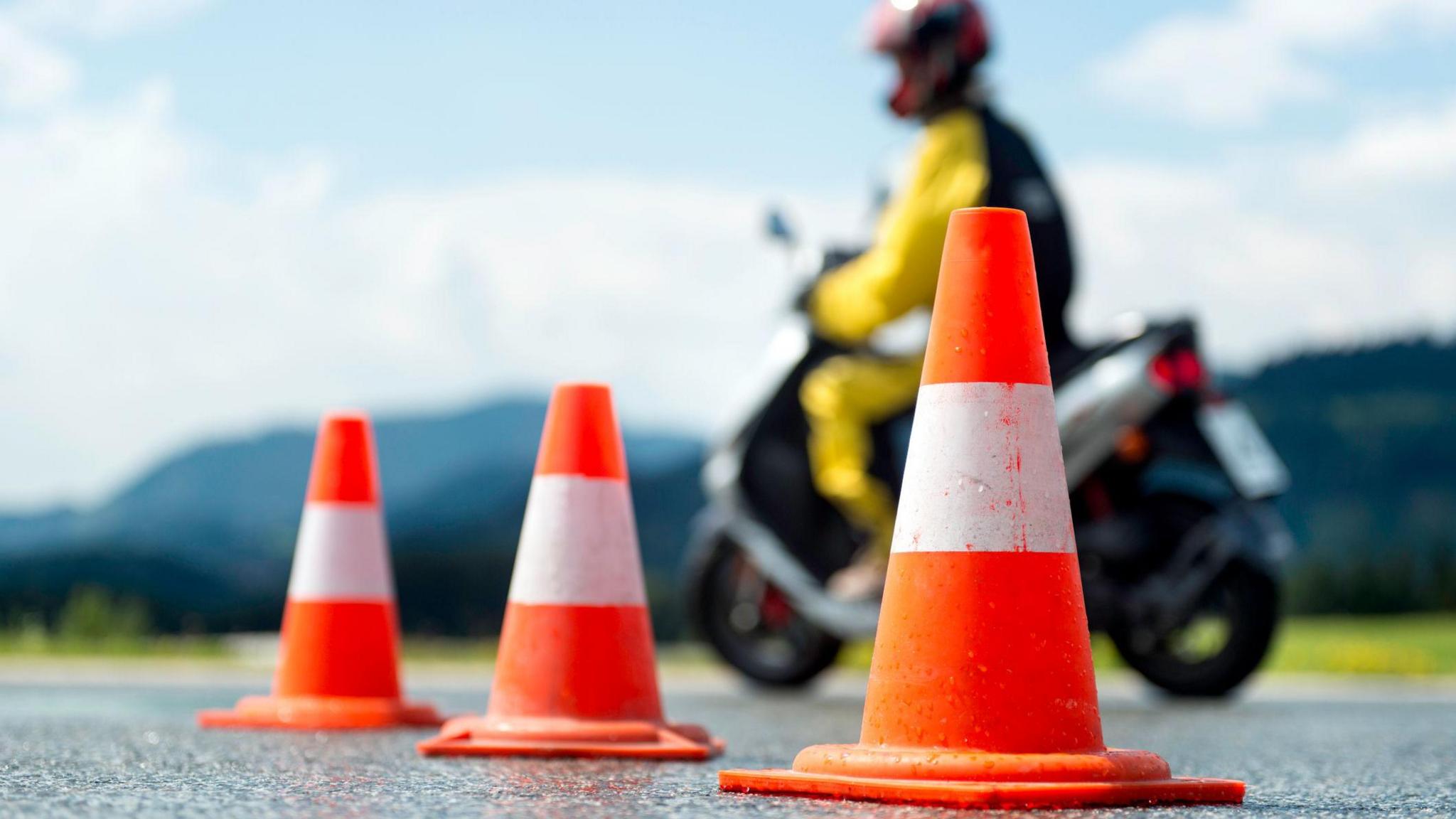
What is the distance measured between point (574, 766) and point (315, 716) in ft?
5.23

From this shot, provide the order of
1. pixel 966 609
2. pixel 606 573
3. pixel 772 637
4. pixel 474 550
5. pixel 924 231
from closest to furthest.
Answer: pixel 966 609 < pixel 606 573 < pixel 924 231 < pixel 772 637 < pixel 474 550

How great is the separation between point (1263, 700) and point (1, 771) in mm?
4925

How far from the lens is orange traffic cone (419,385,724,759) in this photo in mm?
4441

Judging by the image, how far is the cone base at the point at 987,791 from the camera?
3.19m

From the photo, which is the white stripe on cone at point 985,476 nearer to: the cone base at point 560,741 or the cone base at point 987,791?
the cone base at point 987,791

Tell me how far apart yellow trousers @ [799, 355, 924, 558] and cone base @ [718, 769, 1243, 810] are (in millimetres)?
4153

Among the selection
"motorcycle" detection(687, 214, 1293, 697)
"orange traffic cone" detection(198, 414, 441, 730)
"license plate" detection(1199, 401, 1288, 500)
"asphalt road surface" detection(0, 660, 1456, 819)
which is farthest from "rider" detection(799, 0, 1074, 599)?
"orange traffic cone" detection(198, 414, 441, 730)

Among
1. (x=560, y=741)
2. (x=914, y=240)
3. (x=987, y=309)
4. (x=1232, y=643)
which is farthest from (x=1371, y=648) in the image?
(x=987, y=309)

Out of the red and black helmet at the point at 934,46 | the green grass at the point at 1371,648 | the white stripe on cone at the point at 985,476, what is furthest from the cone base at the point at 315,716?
the green grass at the point at 1371,648

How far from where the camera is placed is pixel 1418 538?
28.2m

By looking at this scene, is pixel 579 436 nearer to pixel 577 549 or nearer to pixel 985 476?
pixel 577 549

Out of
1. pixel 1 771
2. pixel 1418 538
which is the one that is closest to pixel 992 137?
pixel 1 771

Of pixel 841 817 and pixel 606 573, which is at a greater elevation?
pixel 606 573

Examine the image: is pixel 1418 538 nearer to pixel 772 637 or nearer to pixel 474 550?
pixel 474 550
